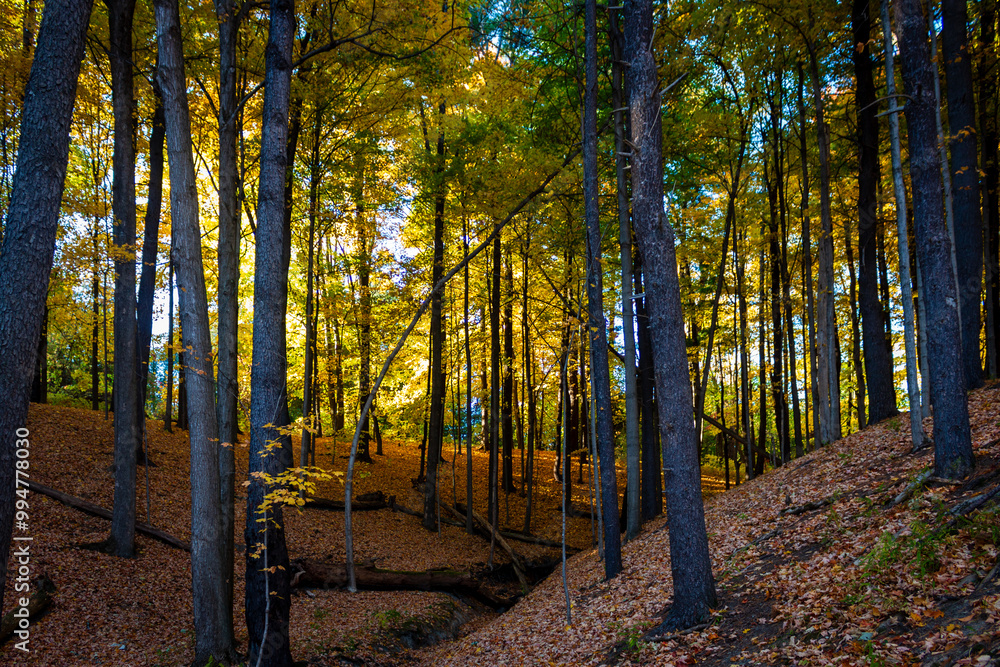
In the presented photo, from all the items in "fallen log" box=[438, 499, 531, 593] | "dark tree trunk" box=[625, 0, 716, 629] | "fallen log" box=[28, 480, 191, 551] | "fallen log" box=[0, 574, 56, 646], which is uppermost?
"dark tree trunk" box=[625, 0, 716, 629]

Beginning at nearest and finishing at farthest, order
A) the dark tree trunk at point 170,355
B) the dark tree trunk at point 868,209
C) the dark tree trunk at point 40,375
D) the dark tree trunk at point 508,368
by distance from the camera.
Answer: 1. the dark tree trunk at point 868,209
2. the dark tree trunk at point 40,375
3. the dark tree trunk at point 170,355
4. the dark tree trunk at point 508,368

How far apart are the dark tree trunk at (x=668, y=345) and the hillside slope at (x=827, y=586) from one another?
0.46 metres

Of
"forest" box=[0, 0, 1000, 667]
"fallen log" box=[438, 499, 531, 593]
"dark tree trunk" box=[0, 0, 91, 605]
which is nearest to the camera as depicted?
"dark tree trunk" box=[0, 0, 91, 605]

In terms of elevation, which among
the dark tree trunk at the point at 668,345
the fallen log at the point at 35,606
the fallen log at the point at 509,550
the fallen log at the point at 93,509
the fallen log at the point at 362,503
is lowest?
the fallen log at the point at 509,550

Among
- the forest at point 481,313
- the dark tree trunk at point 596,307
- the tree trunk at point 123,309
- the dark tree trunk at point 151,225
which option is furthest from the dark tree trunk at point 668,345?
the dark tree trunk at point 151,225

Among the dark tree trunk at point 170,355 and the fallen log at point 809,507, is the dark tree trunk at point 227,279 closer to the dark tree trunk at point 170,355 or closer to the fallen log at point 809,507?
the fallen log at point 809,507

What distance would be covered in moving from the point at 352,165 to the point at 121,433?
7684 millimetres

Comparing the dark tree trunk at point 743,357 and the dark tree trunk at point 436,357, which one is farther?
the dark tree trunk at point 743,357

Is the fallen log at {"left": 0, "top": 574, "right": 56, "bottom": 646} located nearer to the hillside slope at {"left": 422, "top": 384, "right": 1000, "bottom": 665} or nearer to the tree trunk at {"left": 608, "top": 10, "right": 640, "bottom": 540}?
the hillside slope at {"left": 422, "top": 384, "right": 1000, "bottom": 665}

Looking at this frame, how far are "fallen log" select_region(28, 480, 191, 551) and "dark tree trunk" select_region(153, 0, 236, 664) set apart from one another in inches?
→ 158

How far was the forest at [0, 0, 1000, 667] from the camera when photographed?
17.9 ft

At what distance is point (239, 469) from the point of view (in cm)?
1488

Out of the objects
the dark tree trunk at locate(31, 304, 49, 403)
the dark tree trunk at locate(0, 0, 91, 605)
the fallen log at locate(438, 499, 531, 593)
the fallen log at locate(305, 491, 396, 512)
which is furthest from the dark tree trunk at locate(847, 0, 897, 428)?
the dark tree trunk at locate(31, 304, 49, 403)

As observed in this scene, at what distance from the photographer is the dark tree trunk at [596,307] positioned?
9023 mm
